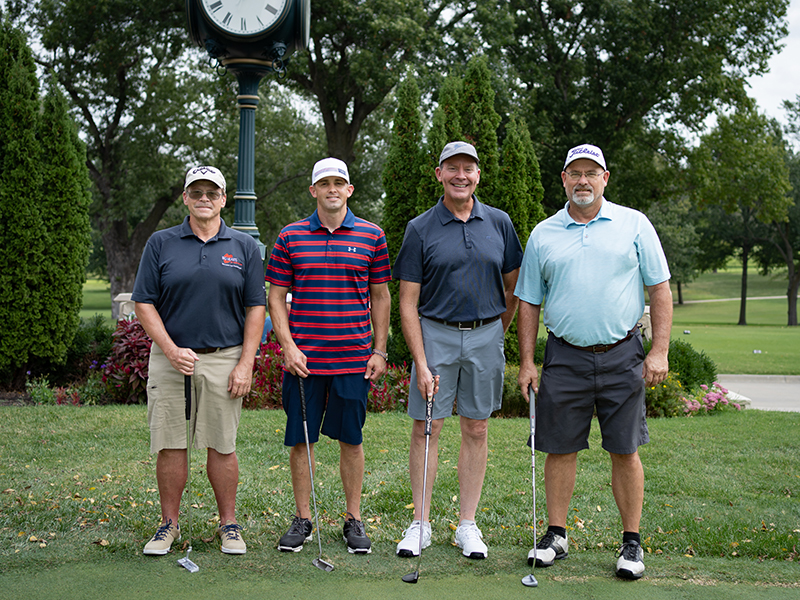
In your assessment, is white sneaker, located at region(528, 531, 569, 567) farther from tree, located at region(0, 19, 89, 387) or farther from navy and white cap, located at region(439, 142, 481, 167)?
tree, located at region(0, 19, 89, 387)

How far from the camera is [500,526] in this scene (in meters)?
4.00

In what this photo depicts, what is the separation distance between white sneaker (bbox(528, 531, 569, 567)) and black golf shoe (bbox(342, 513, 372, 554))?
849 mm

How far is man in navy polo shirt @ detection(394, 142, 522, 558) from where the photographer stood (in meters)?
3.54

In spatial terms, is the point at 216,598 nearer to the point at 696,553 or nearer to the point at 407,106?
the point at 696,553

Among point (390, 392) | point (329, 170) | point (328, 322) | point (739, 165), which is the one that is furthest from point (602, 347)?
point (739, 165)

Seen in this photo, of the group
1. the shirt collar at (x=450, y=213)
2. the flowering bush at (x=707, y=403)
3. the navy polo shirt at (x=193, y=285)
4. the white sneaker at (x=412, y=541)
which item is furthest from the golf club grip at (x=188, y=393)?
the flowering bush at (x=707, y=403)

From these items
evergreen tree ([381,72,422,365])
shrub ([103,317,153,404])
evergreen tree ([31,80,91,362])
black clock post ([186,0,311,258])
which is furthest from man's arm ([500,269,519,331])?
evergreen tree ([31,80,91,362])

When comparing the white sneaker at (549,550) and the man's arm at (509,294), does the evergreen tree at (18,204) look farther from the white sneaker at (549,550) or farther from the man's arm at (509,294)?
the white sneaker at (549,550)

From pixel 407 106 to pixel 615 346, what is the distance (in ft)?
20.1

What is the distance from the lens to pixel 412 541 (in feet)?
11.6

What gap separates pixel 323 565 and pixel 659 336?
2.02 m

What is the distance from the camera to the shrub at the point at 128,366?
7.13 metres

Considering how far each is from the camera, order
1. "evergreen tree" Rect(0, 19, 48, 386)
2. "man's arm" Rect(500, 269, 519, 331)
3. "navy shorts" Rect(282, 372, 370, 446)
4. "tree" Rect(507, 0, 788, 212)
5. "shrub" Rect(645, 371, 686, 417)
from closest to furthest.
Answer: "navy shorts" Rect(282, 372, 370, 446) → "man's arm" Rect(500, 269, 519, 331) → "evergreen tree" Rect(0, 19, 48, 386) → "shrub" Rect(645, 371, 686, 417) → "tree" Rect(507, 0, 788, 212)

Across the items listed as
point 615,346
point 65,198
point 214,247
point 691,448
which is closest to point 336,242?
point 214,247
